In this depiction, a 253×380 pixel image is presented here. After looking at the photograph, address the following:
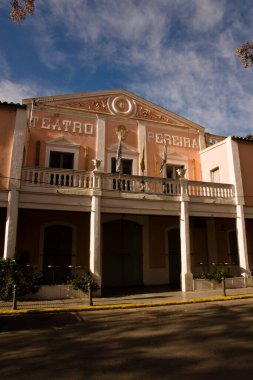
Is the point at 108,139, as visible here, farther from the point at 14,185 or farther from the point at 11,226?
the point at 11,226

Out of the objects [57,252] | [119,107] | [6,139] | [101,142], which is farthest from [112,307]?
[119,107]

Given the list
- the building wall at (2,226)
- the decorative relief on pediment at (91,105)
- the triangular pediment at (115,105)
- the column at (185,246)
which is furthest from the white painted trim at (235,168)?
the building wall at (2,226)

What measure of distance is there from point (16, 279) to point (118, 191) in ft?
16.9

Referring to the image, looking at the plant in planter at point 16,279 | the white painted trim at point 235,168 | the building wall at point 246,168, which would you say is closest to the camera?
the plant in planter at point 16,279

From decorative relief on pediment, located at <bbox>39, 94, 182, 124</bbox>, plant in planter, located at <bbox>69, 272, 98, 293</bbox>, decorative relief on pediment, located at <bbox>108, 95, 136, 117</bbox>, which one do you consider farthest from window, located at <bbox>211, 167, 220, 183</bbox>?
plant in planter, located at <bbox>69, 272, 98, 293</bbox>

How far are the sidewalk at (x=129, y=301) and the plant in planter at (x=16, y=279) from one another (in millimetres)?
404

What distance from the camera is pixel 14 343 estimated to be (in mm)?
5965

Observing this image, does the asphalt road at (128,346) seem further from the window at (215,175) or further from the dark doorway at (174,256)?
the window at (215,175)

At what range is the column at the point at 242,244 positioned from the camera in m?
13.5

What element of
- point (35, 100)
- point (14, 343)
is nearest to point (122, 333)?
point (14, 343)

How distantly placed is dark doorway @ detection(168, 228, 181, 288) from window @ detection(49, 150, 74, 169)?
6231 millimetres

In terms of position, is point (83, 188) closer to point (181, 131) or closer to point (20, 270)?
point (20, 270)

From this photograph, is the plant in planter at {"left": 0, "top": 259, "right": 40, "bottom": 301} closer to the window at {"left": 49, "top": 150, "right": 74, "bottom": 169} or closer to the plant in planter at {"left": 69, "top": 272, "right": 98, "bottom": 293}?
the plant in planter at {"left": 69, "top": 272, "right": 98, "bottom": 293}

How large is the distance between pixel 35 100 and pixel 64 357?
1272 centimetres
